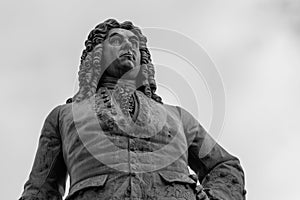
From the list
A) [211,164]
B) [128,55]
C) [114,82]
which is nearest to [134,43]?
[128,55]

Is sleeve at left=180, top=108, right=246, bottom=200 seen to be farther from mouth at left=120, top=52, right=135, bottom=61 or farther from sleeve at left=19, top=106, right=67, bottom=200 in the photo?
sleeve at left=19, top=106, right=67, bottom=200

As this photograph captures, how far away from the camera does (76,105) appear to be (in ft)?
34.8

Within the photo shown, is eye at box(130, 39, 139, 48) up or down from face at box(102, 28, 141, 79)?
up

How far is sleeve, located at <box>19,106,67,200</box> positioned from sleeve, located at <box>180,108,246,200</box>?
148 cm

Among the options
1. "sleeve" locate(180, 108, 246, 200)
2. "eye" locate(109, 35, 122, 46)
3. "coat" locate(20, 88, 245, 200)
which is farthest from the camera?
"eye" locate(109, 35, 122, 46)

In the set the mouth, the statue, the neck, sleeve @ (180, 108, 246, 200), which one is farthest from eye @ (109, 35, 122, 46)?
sleeve @ (180, 108, 246, 200)

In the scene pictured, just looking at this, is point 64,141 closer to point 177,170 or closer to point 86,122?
point 86,122

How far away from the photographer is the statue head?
10891mm

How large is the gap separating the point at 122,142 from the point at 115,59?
Result: 4.69 ft

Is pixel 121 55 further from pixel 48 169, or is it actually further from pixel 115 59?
pixel 48 169

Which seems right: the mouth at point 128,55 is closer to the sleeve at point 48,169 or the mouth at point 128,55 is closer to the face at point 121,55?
the face at point 121,55

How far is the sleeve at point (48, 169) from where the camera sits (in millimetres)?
10242

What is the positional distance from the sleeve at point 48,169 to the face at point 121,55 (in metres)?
0.85

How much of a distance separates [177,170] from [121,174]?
72 cm
